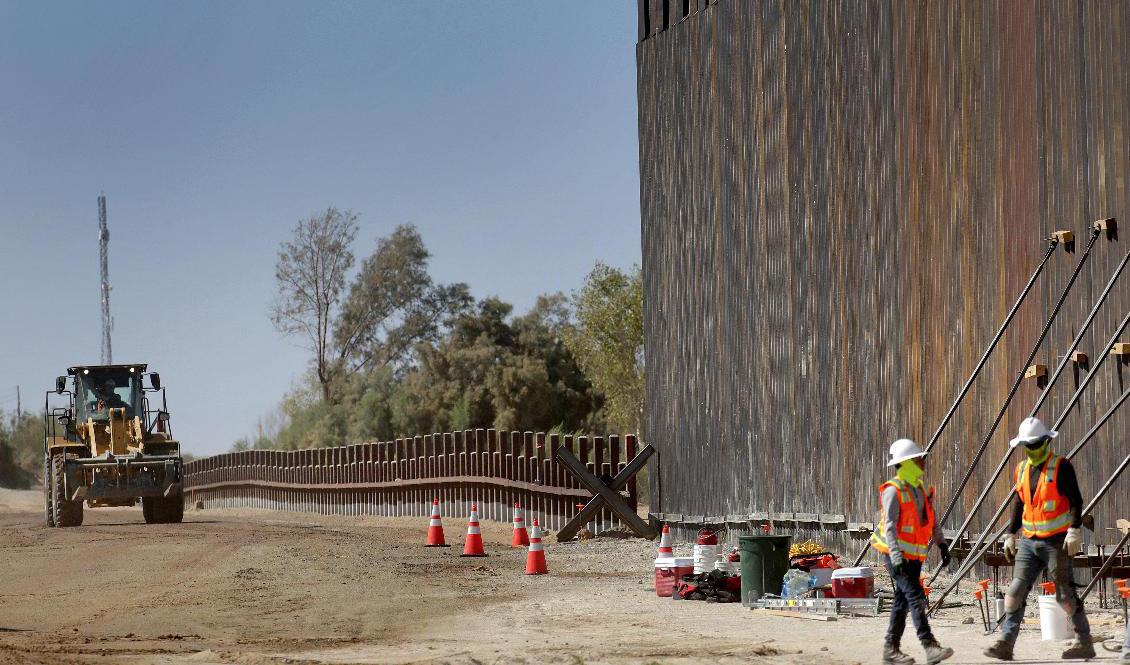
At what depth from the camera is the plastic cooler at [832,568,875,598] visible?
13672 mm

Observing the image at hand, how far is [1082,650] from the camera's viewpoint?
10672 millimetres

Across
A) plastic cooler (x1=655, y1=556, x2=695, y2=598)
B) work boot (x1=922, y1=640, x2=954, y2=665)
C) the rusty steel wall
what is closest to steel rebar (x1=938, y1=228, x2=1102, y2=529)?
the rusty steel wall

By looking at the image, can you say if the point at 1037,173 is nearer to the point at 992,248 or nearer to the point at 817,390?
the point at 992,248

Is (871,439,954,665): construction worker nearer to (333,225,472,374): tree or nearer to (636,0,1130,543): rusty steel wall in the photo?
(636,0,1130,543): rusty steel wall

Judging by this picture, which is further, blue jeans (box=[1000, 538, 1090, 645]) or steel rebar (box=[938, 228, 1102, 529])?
steel rebar (box=[938, 228, 1102, 529])

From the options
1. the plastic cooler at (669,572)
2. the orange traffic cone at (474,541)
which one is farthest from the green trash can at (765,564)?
the orange traffic cone at (474,541)

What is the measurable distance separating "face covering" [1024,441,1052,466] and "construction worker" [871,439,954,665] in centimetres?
82

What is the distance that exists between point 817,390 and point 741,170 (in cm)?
326

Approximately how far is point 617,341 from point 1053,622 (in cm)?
4411

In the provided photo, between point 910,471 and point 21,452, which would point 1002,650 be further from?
point 21,452

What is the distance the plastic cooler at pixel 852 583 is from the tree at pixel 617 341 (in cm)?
4084

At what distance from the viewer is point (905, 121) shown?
1705 centimetres

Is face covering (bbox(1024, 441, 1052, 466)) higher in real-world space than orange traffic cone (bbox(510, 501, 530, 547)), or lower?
higher

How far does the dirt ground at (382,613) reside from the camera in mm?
11539
